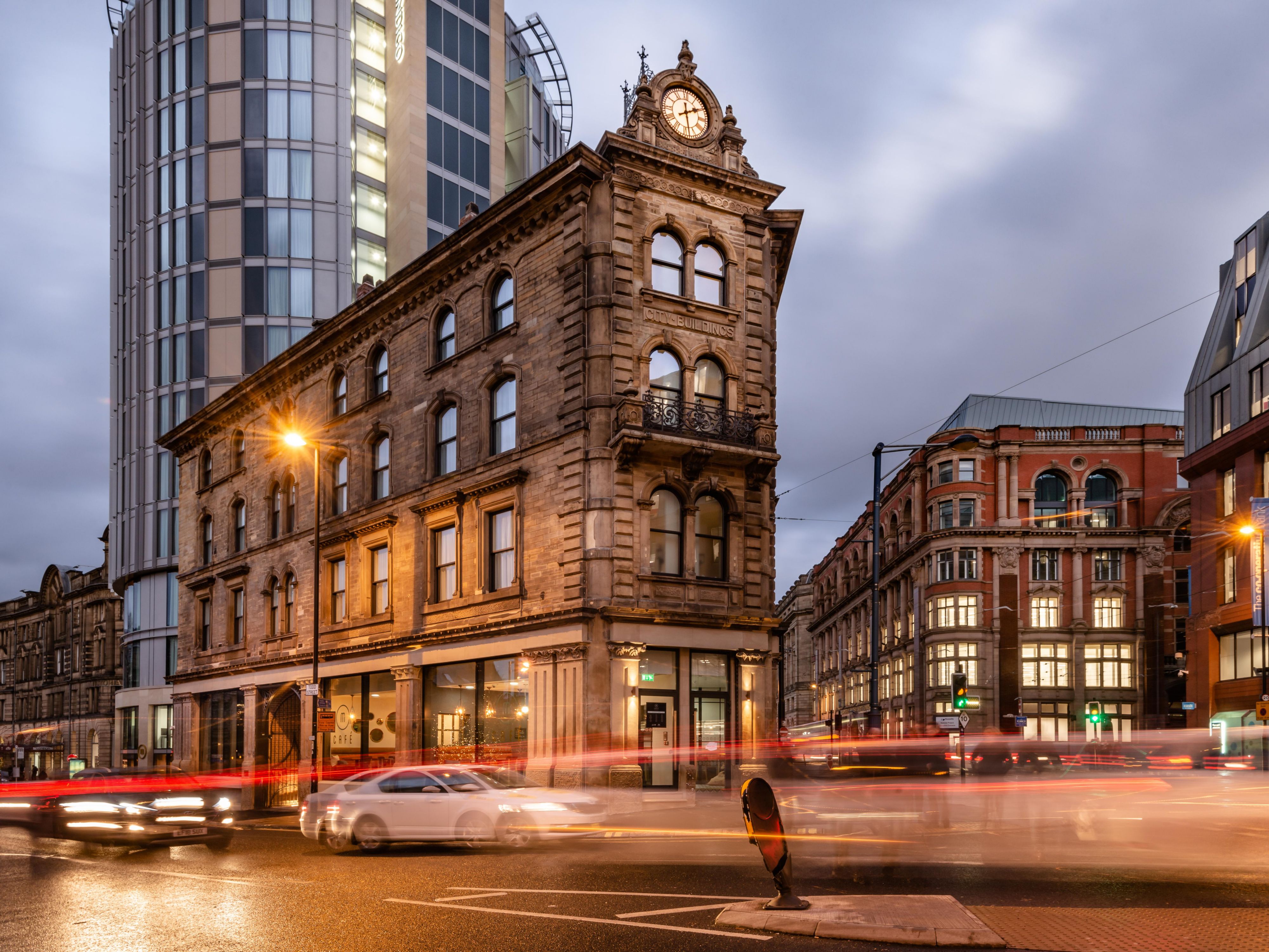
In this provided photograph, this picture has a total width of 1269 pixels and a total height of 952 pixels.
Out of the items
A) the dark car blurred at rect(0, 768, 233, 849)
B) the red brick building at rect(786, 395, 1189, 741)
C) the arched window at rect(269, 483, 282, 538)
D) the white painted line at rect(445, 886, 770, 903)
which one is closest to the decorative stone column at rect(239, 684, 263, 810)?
the arched window at rect(269, 483, 282, 538)

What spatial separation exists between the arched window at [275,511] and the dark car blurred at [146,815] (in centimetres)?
2158

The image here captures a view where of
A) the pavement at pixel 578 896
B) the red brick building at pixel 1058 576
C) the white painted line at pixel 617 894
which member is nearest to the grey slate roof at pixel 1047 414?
the red brick building at pixel 1058 576

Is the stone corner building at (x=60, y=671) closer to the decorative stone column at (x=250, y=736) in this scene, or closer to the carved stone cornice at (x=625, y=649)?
the decorative stone column at (x=250, y=736)

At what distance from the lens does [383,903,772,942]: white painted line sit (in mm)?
9914

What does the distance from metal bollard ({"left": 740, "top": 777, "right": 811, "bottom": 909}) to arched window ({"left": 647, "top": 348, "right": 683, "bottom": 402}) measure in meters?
17.3

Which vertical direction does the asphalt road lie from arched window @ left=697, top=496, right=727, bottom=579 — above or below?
below

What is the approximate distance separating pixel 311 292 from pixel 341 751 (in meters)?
32.2

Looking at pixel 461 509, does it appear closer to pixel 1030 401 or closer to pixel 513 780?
pixel 513 780

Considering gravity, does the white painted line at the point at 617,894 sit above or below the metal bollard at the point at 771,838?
below

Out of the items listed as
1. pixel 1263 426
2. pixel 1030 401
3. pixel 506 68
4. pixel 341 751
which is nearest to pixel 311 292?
pixel 506 68

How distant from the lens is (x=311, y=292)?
199 feet

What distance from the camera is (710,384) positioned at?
2864 cm

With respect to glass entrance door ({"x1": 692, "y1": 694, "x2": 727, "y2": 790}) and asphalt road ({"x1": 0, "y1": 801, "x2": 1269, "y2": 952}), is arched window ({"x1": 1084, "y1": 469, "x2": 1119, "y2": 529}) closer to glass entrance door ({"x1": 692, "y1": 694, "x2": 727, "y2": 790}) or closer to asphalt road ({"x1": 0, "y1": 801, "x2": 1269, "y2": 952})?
glass entrance door ({"x1": 692, "y1": 694, "x2": 727, "y2": 790})

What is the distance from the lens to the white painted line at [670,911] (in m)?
11.0
